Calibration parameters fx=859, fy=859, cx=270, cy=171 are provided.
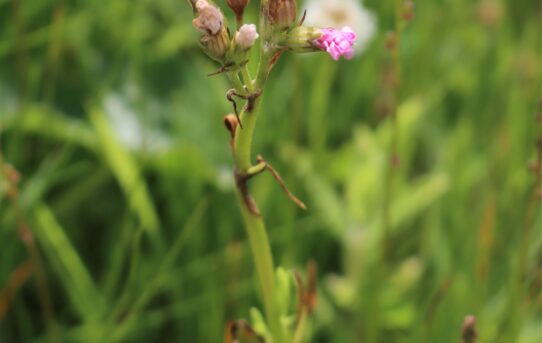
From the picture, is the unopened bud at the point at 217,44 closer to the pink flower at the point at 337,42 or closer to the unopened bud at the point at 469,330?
the pink flower at the point at 337,42

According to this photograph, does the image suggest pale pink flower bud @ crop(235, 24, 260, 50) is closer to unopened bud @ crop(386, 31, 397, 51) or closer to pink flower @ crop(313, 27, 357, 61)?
pink flower @ crop(313, 27, 357, 61)

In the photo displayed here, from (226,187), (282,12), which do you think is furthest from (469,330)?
(226,187)

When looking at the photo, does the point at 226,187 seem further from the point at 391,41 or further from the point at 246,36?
the point at 246,36

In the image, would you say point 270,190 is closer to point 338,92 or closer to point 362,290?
point 362,290

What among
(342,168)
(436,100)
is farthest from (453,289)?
(436,100)

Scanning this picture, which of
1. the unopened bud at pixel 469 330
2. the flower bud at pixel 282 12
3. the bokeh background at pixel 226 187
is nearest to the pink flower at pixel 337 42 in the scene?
the flower bud at pixel 282 12

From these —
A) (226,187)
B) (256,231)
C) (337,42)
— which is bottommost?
(226,187)

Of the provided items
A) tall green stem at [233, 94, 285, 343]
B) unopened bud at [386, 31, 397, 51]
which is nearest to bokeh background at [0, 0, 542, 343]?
unopened bud at [386, 31, 397, 51]
